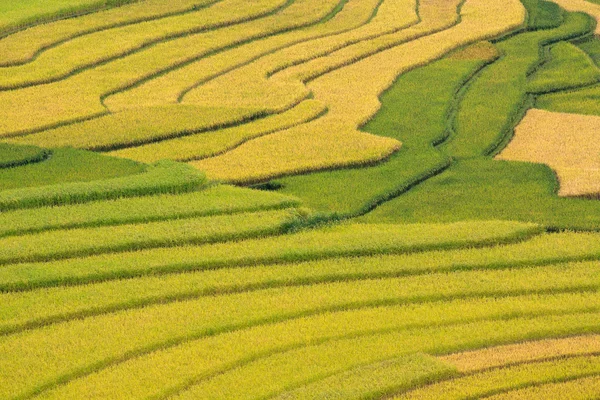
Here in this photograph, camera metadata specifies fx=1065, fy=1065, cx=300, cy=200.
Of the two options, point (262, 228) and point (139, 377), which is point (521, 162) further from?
point (139, 377)

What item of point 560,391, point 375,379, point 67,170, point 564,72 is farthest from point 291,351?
point 564,72

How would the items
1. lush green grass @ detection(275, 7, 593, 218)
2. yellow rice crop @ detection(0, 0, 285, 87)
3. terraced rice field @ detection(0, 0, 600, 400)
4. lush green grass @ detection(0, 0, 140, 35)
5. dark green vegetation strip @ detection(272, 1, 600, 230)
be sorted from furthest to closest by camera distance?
lush green grass @ detection(0, 0, 140, 35) < yellow rice crop @ detection(0, 0, 285, 87) < lush green grass @ detection(275, 7, 593, 218) < dark green vegetation strip @ detection(272, 1, 600, 230) < terraced rice field @ detection(0, 0, 600, 400)

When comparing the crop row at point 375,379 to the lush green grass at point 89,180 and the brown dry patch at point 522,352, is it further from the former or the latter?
the lush green grass at point 89,180

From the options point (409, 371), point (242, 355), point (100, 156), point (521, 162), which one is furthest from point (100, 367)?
point (521, 162)

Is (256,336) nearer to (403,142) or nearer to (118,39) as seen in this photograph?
(403,142)

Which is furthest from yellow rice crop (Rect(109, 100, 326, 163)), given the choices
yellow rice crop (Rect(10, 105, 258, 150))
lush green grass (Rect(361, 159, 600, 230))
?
lush green grass (Rect(361, 159, 600, 230))

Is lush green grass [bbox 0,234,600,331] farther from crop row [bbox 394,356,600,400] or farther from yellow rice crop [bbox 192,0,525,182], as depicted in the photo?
yellow rice crop [bbox 192,0,525,182]

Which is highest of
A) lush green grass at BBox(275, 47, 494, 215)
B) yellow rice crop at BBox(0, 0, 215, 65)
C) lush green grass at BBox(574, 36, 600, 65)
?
yellow rice crop at BBox(0, 0, 215, 65)
